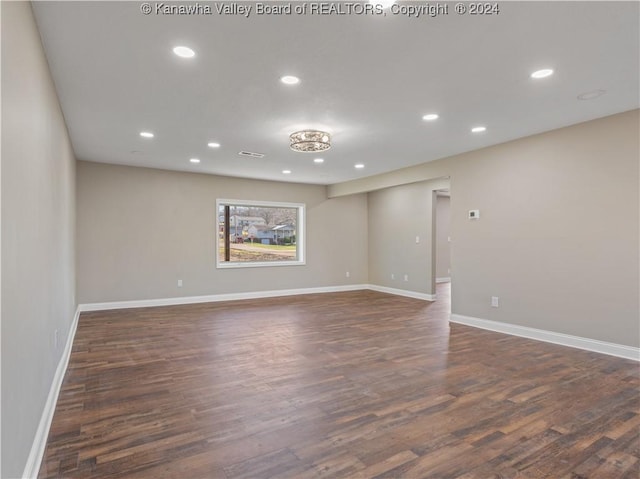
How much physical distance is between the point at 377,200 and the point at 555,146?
15.5ft

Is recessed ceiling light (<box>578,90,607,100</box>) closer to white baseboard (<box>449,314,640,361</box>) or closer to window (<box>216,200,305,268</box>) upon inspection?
white baseboard (<box>449,314,640,361</box>)

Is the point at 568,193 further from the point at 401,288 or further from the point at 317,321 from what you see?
the point at 401,288

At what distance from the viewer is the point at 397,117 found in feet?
12.6

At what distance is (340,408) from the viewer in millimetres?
2652

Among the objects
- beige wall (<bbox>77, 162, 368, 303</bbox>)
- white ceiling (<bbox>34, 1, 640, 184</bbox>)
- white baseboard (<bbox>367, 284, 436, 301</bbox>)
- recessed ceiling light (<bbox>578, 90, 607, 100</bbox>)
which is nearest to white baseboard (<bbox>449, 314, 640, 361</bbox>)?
white baseboard (<bbox>367, 284, 436, 301</bbox>)

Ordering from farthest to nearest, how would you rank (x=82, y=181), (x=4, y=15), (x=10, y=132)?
1. (x=82, y=181)
2. (x=10, y=132)
3. (x=4, y=15)

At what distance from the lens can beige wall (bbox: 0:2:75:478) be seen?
1.50m

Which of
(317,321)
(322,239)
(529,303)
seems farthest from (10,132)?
(322,239)

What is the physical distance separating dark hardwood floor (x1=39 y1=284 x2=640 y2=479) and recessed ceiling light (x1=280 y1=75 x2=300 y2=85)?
8.17 feet

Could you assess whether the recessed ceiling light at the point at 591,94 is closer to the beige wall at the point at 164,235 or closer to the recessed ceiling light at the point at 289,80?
the recessed ceiling light at the point at 289,80

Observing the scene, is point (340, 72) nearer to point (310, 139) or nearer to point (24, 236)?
point (310, 139)

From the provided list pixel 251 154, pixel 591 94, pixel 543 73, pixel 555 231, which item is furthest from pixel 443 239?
pixel 543 73

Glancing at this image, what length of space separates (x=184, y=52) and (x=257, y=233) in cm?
566

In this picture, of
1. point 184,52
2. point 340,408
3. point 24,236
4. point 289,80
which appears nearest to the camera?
point 24,236
